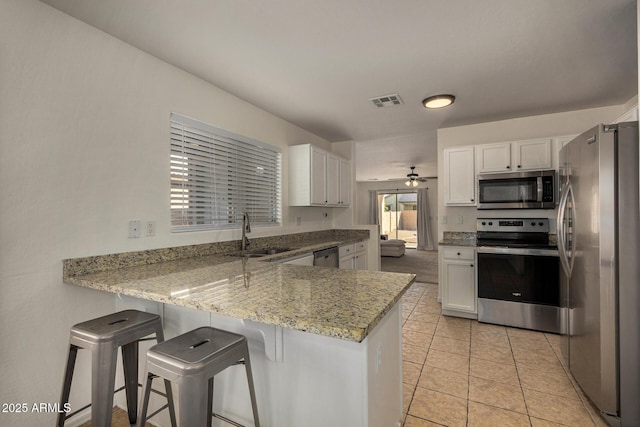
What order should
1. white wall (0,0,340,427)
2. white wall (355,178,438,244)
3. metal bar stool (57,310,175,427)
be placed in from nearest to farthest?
1. metal bar stool (57,310,175,427)
2. white wall (0,0,340,427)
3. white wall (355,178,438,244)

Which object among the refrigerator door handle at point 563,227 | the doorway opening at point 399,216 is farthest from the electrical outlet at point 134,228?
the doorway opening at point 399,216

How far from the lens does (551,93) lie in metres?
2.93

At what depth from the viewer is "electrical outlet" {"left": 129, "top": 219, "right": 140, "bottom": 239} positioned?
79.5 inches

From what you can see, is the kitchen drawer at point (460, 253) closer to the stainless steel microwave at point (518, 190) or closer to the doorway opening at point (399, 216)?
the stainless steel microwave at point (518, 190)

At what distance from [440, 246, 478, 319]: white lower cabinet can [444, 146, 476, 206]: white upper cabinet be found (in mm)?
628

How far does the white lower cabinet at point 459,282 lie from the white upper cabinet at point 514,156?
103cm

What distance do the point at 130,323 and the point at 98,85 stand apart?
1.50 meters

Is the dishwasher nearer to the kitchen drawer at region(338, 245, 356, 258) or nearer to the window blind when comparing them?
the kitchen drawer at region(338, 245, 356, 258)

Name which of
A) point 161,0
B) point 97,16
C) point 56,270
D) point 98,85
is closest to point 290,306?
point 56,270

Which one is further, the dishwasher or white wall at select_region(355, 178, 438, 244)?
white wall at select_region(355, 178, 438, 244)

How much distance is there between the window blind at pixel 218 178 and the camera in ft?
7.94

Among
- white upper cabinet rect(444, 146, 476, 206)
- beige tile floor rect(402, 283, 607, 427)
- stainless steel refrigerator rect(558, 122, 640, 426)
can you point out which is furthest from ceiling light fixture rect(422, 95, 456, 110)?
beige tile floor rect(402, 283, 607, 427)

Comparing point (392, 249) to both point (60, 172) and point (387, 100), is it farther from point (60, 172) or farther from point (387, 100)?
point (60, 172)

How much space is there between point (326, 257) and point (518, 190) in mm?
2324
